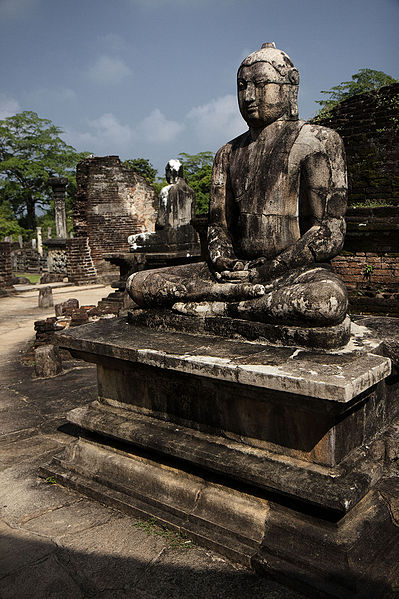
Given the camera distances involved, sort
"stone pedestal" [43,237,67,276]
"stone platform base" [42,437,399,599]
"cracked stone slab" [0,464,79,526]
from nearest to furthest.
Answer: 1. "stone platform base" [42,437,399,599]
2. "cracked stone slab" [0,464,79,526]
3. "stone pedestal" [43,237,67,276]

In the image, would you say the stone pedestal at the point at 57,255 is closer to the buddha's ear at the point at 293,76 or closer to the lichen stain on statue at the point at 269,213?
the lichen stain on statue at the point at 269,213

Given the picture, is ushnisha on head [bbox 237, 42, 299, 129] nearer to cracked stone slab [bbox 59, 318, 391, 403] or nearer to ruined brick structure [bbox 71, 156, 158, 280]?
cracked stone slab [bbox 59, 318, 391, 403]

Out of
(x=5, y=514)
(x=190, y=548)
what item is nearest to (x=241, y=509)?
(x=190, y=548)

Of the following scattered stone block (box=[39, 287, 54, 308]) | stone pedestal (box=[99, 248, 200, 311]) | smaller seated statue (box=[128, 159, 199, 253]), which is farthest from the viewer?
scattered stone block (box=[39, 287, 54, 308])

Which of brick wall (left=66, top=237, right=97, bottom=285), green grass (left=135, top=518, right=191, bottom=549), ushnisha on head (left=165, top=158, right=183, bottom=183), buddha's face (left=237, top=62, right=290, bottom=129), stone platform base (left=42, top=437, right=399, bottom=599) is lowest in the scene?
green grass (left=135, top=518, right=191, bottom=549)

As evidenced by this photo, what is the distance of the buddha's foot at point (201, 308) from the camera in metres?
2.68

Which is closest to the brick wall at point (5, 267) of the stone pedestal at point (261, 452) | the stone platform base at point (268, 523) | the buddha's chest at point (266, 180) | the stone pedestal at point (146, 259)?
the stone pedestal at point (146, 259)

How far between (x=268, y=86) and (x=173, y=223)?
21.2ft

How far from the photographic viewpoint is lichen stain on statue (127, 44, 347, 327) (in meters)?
2.60

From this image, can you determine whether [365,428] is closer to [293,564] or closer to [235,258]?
[293,564]

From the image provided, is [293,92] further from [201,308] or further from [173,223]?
[173,223]

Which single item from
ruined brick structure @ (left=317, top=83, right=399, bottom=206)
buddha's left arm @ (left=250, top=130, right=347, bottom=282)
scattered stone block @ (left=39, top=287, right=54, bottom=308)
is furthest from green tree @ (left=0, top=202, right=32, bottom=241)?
buddha's left arm @ (left=250, top=130, right=347, bottom=282)

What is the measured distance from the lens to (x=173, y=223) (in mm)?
9117

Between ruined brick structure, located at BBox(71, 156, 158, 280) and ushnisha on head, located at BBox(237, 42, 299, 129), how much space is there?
13889 mm
